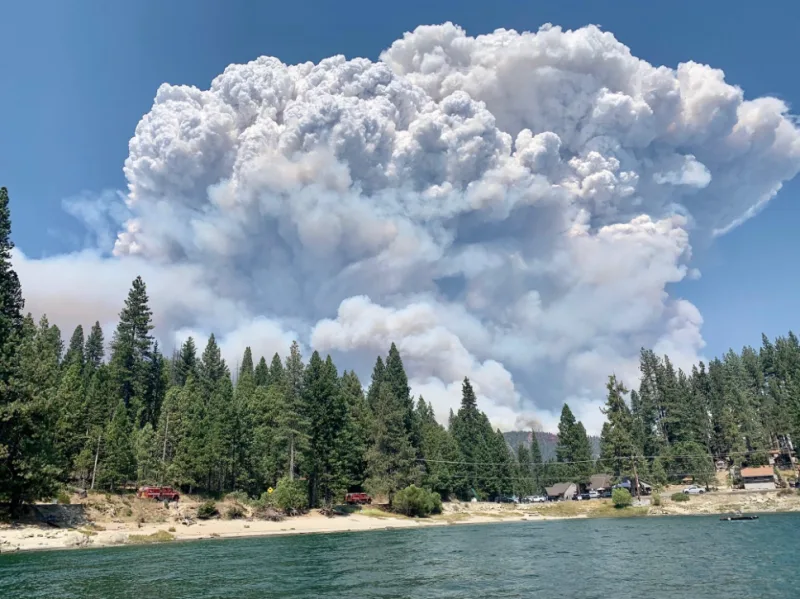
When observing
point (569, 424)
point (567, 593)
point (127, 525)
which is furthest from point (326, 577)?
point (569, 424)

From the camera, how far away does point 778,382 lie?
169 meters

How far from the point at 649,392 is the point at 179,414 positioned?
136851mm

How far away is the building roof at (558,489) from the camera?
506 ft

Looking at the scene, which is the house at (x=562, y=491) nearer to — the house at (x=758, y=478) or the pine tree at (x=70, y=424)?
the house at (x=758, y=478)

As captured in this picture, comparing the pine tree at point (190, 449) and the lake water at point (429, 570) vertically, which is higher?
the pine tree at point (190, 449)

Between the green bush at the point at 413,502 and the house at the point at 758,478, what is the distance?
71254mm

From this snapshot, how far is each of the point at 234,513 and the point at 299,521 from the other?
10.1 m

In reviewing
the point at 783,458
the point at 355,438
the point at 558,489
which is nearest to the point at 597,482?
the point at 558,489

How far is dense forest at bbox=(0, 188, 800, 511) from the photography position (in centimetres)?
6276

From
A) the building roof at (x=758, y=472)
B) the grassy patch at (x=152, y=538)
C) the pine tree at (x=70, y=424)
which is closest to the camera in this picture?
the grassy patch at (x=152, y=538)

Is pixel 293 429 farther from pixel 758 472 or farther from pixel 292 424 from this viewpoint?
pixel 758 472

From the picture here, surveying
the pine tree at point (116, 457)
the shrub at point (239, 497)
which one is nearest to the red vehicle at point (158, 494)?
the pine tree at point (116, 457)

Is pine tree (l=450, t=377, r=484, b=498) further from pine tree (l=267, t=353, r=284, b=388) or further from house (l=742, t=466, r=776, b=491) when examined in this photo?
house (l=742, t=466, r=776, b=491)

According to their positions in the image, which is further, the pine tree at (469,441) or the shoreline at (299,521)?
the pine tree at (469,441)
